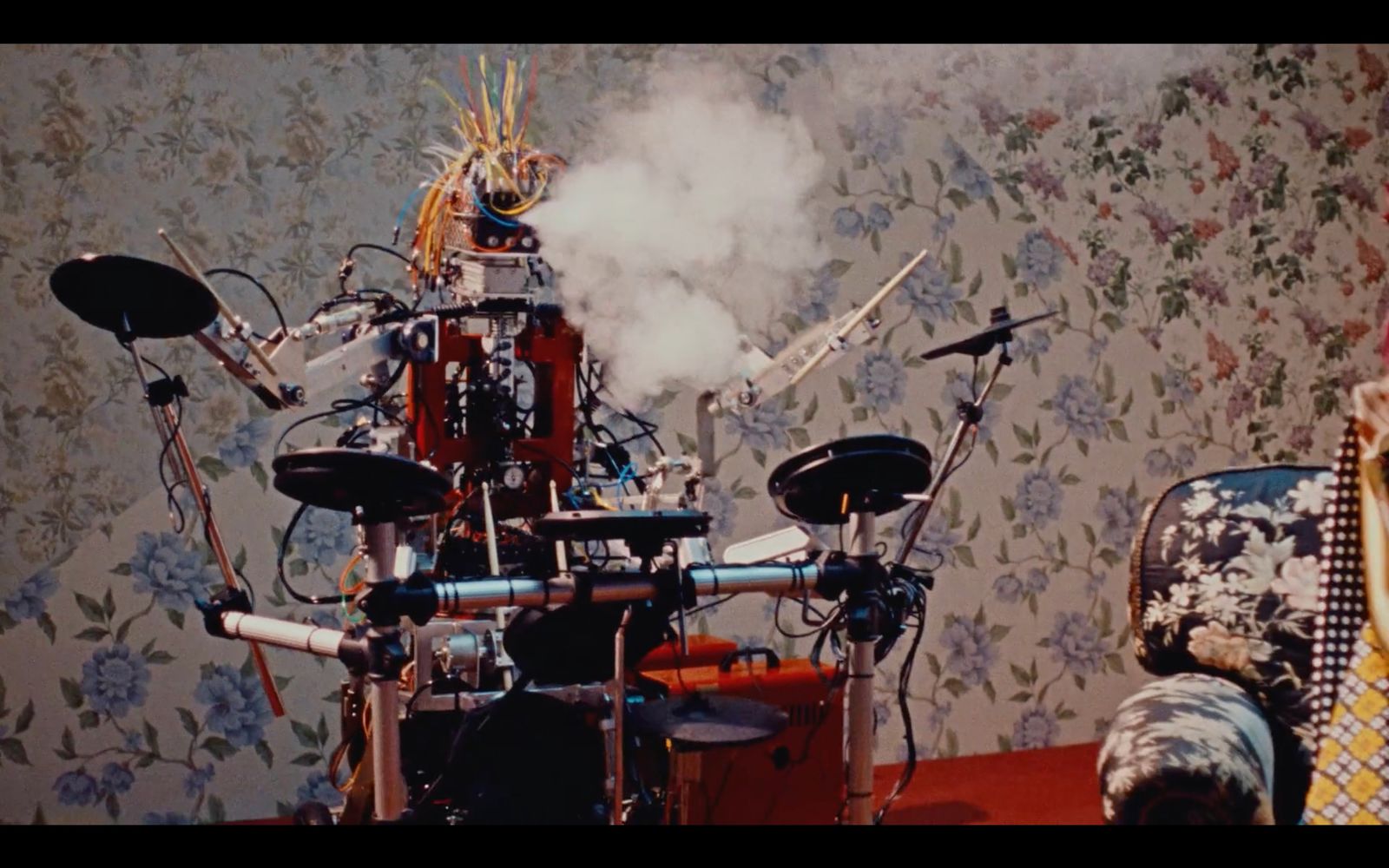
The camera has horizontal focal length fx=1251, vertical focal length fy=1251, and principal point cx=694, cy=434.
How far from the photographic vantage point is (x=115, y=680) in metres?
2.87

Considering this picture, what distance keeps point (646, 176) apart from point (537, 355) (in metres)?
0.44

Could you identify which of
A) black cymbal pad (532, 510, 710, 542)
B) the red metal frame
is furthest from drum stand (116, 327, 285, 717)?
black cymbal pad (532, 510, 710, 542)

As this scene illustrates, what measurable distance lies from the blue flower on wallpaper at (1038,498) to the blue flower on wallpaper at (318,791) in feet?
6.51

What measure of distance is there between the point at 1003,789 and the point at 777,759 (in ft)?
3.40

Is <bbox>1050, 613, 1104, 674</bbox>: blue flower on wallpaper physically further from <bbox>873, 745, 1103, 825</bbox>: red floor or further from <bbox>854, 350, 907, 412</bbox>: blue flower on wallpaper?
<bbox>854, 350, 907, 412</bbox>: blue flower on wallpaper

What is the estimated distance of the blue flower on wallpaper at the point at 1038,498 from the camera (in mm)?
3574

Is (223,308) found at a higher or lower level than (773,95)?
lower

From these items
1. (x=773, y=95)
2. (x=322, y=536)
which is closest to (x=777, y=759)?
(x=322, y=536)

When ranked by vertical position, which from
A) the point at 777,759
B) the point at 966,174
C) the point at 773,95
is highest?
the point at 773,95

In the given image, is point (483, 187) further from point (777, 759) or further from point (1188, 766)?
point (1188, 766)

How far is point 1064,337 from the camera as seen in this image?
359cm

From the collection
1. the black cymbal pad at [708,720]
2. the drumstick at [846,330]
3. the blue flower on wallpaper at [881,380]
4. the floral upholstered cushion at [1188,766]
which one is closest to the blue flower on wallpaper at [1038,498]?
the blue flower on wallpaper at [881,380]

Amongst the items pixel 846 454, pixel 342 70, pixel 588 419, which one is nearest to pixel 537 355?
pixel 588 419
